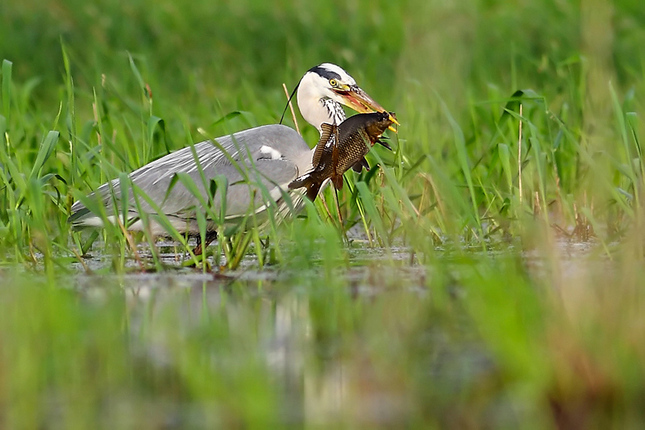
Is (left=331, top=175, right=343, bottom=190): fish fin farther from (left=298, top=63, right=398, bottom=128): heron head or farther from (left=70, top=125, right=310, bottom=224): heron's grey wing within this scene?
(left=298, top=63, right=398, bottom=128): heron head

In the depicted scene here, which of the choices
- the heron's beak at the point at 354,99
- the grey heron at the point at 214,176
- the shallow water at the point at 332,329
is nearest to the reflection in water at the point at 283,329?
the shallow water at the point at 332,329

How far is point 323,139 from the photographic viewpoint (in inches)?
184

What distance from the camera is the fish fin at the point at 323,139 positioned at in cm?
468

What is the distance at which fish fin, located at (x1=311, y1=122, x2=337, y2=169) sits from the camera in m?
4.68

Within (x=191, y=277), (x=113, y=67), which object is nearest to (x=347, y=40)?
(x=113, y=67)

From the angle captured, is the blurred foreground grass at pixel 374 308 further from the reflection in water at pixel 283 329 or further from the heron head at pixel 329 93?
the heron head at pixel 329 93

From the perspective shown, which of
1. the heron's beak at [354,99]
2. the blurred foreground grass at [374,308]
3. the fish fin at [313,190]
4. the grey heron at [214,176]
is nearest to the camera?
the blurred foreground grass at [374,308]

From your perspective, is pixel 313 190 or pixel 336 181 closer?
pixel 336 181

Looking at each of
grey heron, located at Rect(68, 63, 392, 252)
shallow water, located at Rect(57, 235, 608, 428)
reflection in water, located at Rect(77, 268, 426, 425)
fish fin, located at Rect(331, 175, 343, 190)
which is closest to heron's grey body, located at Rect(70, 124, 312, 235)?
grey heron, located at Rect(68, 63, 392, 252)

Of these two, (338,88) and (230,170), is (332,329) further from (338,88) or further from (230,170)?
(338,88)

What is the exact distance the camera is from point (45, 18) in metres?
9.87

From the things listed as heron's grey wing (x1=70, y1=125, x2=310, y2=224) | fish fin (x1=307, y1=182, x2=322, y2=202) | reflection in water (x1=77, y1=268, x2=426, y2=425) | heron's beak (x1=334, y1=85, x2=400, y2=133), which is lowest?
reflection in water (x1=77, y1=268, x2=426, y2=425)

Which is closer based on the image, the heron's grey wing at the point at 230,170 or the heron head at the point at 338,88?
the heron's grey wing at the point at 230,170

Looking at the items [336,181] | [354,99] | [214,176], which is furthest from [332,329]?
[354,99]
